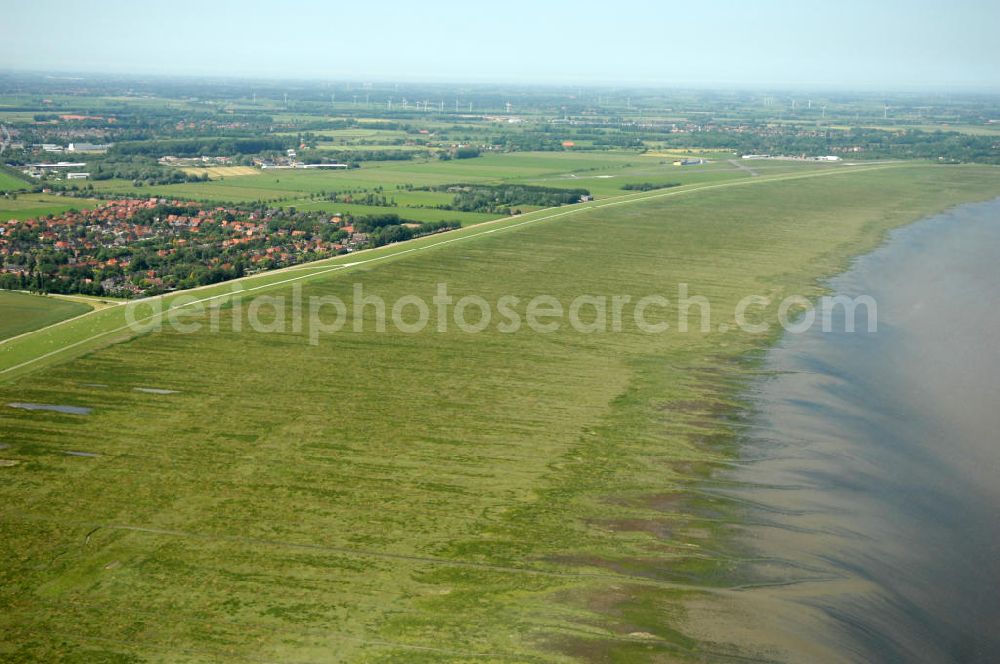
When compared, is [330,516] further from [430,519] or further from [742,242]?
[742,242]

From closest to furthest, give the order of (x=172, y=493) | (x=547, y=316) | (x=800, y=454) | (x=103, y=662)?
(x=103, y=662) → (x=172, y=493) → (x=800, y=454) → (x=547, y=316)

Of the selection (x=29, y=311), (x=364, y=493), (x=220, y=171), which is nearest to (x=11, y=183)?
(x=220, y=171)

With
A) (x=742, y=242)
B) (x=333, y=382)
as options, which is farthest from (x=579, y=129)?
(x=333, y=382)

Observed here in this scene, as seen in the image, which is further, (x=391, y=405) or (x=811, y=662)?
(x=391, y=405)

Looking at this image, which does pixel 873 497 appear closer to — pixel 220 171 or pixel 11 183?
pixel 11 183

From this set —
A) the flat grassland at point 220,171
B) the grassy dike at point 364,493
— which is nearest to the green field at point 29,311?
the grassy dike at point 364,493

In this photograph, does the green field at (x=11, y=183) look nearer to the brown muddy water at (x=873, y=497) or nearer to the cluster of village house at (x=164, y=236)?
the cluster of village house at (x=164, y=236)
